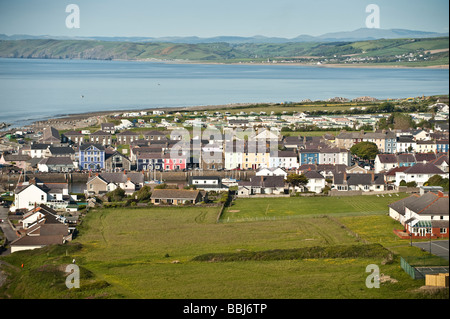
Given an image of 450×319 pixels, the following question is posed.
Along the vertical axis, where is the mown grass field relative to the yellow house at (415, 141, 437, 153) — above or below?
below

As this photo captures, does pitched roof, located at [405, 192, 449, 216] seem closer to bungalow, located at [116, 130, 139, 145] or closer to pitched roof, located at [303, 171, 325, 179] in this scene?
pitched roof, located at [303, 171, 325, 179]

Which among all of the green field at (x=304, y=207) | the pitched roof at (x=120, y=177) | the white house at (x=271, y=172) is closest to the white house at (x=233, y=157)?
the white house at (x=271, y=172)

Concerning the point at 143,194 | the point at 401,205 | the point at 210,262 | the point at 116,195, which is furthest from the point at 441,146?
the point at 210,262

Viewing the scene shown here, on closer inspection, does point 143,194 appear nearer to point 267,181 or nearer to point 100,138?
point 267,181

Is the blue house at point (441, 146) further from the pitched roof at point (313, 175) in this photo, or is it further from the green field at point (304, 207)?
the green field at point (304, 207)

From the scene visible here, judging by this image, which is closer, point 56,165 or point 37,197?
point 37,197

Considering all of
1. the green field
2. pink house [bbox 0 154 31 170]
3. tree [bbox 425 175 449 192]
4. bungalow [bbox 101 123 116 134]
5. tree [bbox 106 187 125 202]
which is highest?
bungalow [bbox 101 123 116 134]

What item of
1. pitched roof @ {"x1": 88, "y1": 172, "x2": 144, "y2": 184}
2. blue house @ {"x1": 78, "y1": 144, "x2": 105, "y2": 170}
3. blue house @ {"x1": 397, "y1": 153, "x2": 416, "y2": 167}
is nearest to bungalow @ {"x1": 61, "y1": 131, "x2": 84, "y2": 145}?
blue house @ {"x1": 78, "y1": 144, "x2": 105, "y2": 170}
